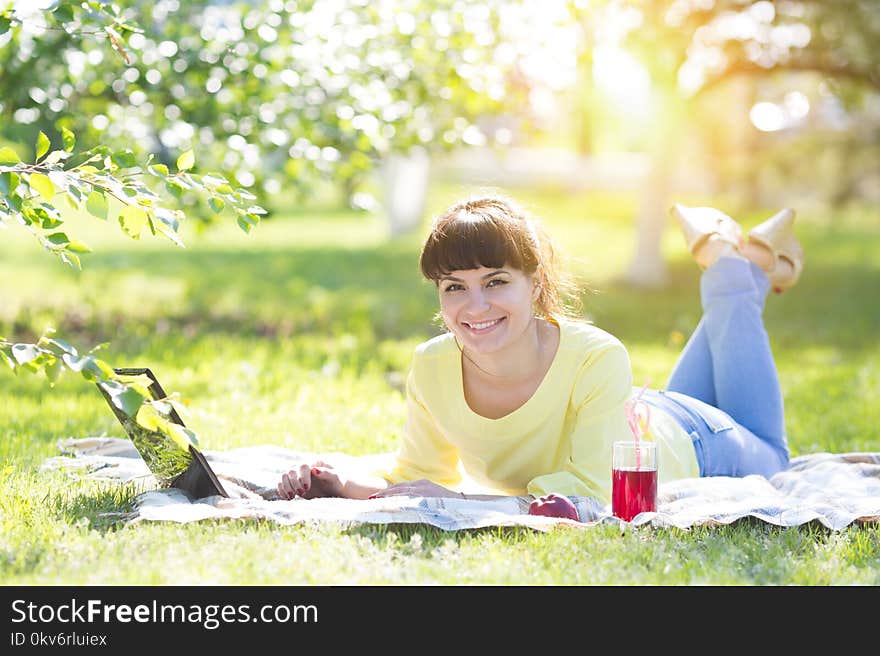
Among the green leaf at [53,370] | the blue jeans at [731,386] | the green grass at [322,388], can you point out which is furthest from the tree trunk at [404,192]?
the green leaf at [53,370]

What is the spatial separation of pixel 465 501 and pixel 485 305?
1.74ft

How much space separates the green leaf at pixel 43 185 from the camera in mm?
2715

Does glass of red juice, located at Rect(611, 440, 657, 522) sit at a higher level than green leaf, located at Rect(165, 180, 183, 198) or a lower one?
lower

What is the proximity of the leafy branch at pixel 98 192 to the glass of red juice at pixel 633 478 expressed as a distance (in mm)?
1108

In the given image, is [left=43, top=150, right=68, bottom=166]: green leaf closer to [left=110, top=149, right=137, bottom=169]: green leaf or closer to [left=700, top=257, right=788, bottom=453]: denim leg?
[left=110, top=149, right=137, bottom=169]: green leaf

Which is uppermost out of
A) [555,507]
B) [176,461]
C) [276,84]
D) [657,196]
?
[657,196]

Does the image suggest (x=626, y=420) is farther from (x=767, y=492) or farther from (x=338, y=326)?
(x=338, y=326)

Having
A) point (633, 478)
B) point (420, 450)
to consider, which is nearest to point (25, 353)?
Result: point (420, 450)

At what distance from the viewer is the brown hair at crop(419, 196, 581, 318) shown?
3.21 meters

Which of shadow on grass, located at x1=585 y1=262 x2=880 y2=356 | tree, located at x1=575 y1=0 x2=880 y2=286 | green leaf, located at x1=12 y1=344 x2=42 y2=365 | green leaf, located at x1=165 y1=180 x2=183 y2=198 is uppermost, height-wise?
tree, located at x1=575 y1=0 x2=880 y2=286

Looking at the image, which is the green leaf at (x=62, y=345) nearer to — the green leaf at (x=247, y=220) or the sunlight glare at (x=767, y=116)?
the green leaf at (x=247, y=220)

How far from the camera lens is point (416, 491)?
3367mm

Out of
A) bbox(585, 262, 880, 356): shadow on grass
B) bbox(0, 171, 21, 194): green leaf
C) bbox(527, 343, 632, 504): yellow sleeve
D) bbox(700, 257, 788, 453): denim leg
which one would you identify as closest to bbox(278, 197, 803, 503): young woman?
bbox(527, 343, 632, 504): yellow sleeve

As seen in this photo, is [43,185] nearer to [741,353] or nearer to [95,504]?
[95,504]
